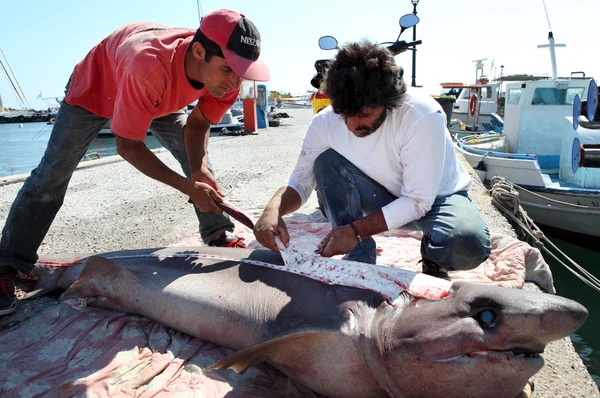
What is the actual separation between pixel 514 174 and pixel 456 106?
13131 millimetres

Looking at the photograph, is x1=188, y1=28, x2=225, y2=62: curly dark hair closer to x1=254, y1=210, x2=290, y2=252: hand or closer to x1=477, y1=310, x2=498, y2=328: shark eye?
x1=254, y1=210, x2=290, y2=252: hand

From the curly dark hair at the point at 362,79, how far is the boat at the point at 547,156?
4.11 meters

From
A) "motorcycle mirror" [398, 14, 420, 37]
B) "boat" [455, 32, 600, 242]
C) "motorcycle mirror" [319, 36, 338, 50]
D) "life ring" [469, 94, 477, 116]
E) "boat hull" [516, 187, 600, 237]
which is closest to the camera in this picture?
"motorcycle mirror" [319, 36, 338, 50]

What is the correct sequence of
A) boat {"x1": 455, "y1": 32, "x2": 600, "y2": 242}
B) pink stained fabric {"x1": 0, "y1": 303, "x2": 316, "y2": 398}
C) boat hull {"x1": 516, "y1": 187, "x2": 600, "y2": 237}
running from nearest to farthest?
pink stained fabric {"x1": 0, "y1": 303, "x2": 316, "y2": 398} < boat hull {"x1": 516, "y1": 187, "x2": 600, "y2": 237} < boat {"x1": 455, "y1": 32, "x2": 600, "y2": 242}

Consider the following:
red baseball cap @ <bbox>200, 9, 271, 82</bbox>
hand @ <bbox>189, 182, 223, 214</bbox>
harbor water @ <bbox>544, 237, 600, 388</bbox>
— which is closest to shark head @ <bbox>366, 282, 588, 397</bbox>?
hand @ <bbox>189, 182, 223, 214</bbox>

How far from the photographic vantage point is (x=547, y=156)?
9445 mm

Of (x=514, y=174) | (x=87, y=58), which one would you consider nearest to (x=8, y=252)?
(x=87, y=58)

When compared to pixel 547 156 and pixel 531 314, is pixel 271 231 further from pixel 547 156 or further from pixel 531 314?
pixel 547 156

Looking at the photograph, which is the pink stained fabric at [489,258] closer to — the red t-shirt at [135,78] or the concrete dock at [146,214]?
the concrete dock at [146,214]

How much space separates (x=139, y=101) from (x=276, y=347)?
1.49 m

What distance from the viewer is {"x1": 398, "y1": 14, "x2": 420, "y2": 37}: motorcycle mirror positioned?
5797mm

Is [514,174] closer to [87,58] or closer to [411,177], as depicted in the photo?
[411,177]

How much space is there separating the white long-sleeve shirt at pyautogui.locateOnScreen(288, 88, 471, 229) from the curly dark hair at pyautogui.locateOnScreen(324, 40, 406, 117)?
199 mm

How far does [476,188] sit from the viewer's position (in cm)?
609
